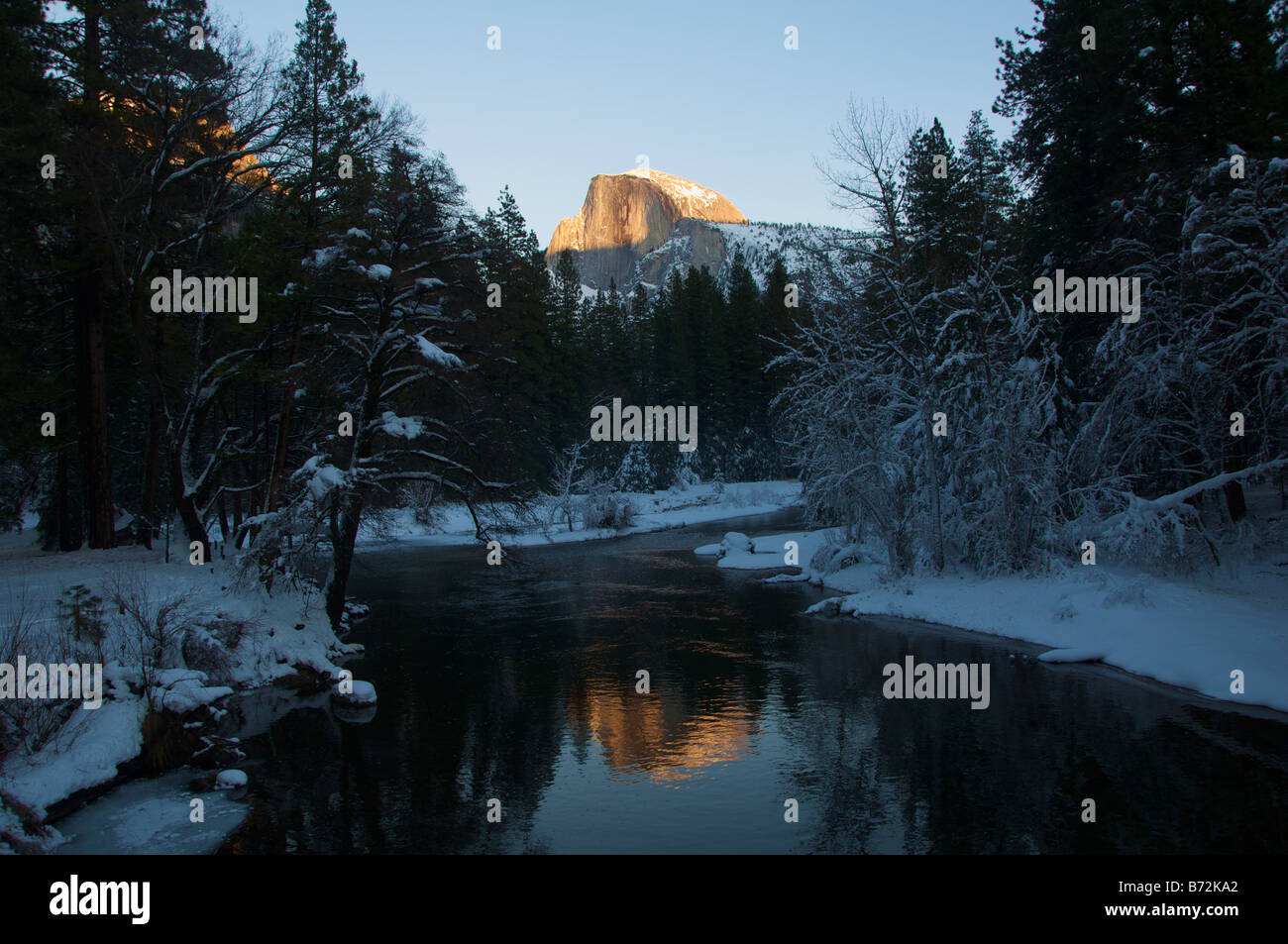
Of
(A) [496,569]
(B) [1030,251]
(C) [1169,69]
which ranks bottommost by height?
(A) [496,569]

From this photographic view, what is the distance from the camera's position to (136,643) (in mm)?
15281

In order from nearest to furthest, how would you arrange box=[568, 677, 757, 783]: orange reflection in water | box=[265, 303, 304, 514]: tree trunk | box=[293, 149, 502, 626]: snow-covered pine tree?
1. box=[568, 677, 757, 783]: orange reflection in water
2. box=[293, 149, 502, 626]: snow-covered pine tree
3. box=[265, 303, 304, 514]: tree trunk

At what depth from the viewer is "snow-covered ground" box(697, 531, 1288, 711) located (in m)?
15.7

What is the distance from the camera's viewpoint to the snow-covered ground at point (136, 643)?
1154cm

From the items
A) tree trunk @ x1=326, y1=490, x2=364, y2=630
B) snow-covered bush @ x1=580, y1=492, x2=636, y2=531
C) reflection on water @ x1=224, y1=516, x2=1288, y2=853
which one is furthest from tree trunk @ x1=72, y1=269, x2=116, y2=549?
snow-covered bush @ x1=580, y1=492, x2=636, y2=531

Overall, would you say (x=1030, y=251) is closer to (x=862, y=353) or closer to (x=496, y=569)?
(x=862, y=353)

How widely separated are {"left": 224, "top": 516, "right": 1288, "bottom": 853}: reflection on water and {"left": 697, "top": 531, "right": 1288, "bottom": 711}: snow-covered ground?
0.94 metres

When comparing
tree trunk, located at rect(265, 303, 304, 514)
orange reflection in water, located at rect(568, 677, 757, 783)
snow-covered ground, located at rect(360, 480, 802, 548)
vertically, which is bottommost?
orange reflection in water, located at rect(568, 677, 757, 783)

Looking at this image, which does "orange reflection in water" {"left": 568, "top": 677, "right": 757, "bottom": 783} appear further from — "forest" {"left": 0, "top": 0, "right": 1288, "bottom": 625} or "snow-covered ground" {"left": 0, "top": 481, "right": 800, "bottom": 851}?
"forest" {"left": 0, "top": 0, "right": 1288, "bottom": 625}

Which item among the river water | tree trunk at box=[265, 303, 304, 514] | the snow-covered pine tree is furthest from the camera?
tree trunk at box=[265, 303, 304, 514]

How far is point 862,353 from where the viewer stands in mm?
28766

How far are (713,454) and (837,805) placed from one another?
217 feet

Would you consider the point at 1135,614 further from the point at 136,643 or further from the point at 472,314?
the point at 136,643
